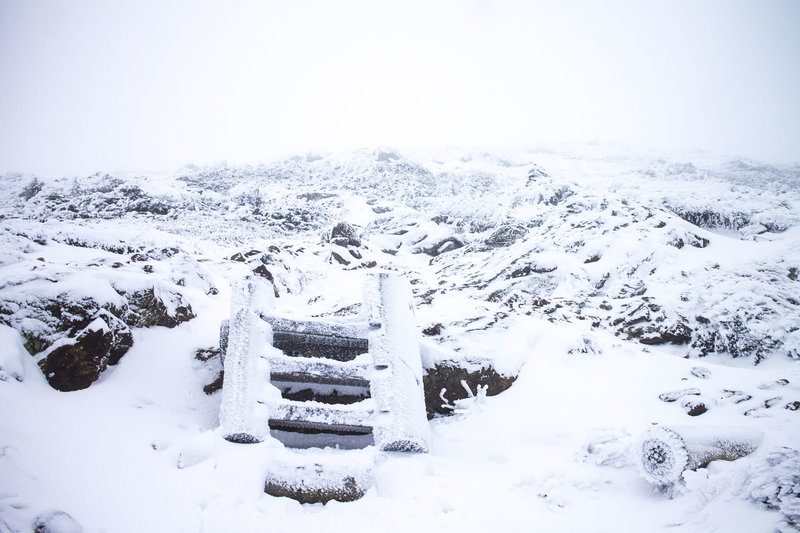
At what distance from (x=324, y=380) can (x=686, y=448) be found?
8.34 ft

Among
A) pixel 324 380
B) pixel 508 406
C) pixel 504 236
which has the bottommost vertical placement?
pixel 508 406

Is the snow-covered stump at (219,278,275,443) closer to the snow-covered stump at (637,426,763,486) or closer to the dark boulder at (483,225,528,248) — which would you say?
the snow-covered stump at (637,426,763,486)

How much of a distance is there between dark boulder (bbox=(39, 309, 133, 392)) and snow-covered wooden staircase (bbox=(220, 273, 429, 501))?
3.31 feet

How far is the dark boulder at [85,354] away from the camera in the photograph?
2.87 m

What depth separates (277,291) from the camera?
8.23m

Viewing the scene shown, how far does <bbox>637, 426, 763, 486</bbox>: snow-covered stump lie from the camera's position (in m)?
2.25

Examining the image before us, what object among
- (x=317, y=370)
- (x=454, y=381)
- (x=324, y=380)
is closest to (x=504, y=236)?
(x=454, y=381)

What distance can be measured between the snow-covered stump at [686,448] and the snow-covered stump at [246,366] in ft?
7.97

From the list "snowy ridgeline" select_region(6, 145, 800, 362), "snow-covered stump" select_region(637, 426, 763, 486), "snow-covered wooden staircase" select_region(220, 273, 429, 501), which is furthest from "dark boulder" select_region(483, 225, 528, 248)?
"snow-covered stump" select_region(637, 426, 763, 486)

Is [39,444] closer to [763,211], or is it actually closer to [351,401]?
[351,401]

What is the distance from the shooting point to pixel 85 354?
3020mm

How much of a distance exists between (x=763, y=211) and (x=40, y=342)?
14.0m

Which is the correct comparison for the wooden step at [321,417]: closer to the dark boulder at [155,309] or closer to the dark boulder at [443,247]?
the dark boulder at [155,309]

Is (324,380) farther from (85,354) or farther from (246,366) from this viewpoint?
(85,354)
